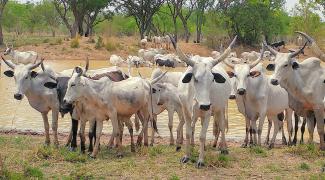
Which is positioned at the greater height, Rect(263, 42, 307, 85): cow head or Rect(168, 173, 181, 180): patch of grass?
Rect(263, 42, 307, 85): cow head

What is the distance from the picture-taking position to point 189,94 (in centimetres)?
925

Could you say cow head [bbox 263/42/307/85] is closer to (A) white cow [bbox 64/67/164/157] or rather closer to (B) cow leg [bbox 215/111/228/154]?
(B) cow leg [bbox 215/111/228/154]

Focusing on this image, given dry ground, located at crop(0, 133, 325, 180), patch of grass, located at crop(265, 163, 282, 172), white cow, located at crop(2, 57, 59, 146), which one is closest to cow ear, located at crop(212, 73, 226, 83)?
dry ground, located at crop(0, 133, 325, 180)

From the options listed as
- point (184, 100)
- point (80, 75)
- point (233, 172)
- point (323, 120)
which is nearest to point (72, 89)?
point (80, 75)

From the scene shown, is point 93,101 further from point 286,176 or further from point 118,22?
point 118,22

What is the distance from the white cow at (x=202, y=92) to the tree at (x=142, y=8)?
1826 inches

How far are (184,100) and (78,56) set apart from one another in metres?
32.3

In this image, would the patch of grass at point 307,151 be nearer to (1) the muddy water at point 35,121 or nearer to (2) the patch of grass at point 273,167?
(2) the patch of grass at point 273,167

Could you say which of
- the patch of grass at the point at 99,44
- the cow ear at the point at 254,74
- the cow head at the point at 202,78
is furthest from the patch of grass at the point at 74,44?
the cow head at the point at 202,78

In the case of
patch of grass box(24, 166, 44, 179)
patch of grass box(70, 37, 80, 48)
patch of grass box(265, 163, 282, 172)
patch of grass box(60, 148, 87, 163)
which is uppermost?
patch of grass box(70, 37, 80, 48)

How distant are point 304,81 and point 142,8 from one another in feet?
152

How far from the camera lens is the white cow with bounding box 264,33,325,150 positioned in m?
10.2

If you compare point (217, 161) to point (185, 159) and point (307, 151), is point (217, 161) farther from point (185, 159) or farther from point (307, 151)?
point (307, 151)

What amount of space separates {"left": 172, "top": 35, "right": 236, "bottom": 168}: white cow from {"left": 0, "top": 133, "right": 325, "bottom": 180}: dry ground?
1.48 feet
